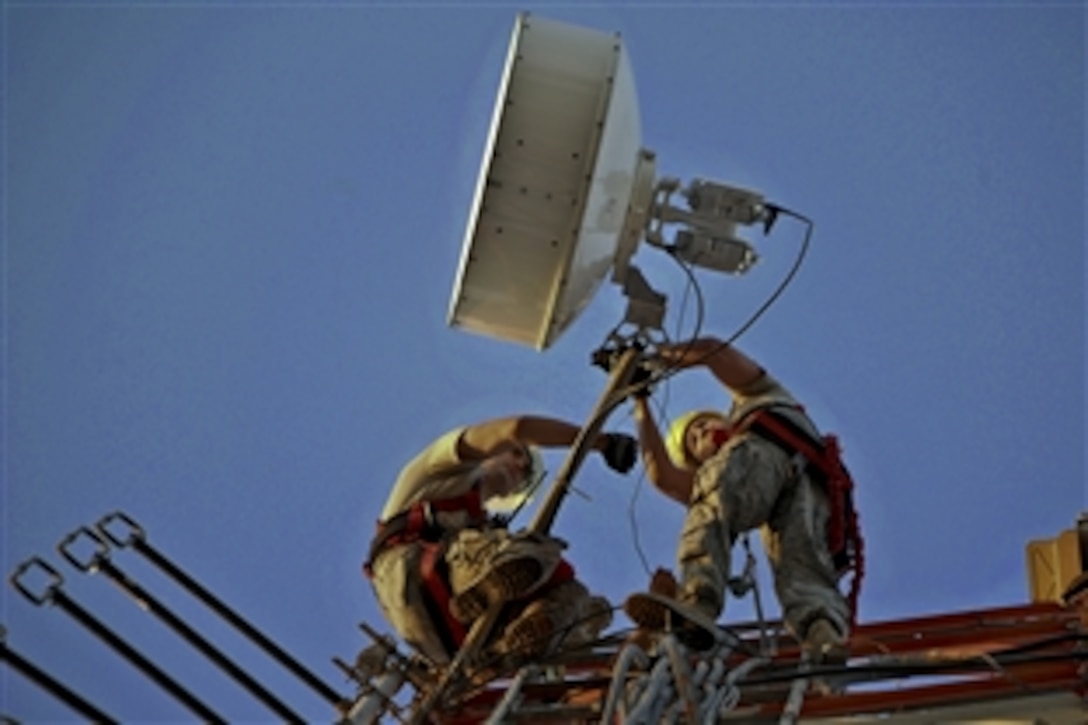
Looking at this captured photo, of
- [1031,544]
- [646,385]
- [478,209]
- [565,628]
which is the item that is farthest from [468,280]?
[1031,544]

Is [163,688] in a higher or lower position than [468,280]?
lower

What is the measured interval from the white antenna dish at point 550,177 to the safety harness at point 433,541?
1.07 meters

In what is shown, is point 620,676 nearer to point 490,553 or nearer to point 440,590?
point 490,553

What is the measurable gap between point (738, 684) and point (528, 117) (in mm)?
3003

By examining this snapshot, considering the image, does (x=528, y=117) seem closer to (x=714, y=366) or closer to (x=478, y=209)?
(x=478, y=209)

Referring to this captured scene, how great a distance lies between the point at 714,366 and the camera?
9.06m

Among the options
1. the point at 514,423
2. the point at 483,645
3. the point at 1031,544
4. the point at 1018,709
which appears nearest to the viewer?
the point at 1018,709

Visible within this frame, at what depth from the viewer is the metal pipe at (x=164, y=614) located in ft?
19.2

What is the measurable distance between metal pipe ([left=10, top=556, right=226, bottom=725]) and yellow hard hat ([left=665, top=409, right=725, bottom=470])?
Result: 449 centimetres

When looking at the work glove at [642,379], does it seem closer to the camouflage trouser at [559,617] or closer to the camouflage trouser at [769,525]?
the camouflage trouser at [769,525]

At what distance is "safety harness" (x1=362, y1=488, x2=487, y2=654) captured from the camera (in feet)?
28.4

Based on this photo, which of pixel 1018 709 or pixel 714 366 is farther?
pixel 714 366

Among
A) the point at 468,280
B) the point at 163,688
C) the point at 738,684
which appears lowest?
the point at 163,688

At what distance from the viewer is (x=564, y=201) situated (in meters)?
8.26
